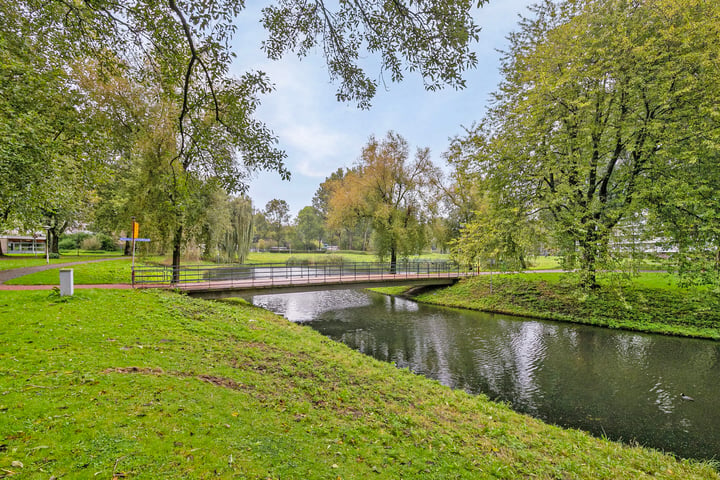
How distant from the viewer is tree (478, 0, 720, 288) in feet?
34.9

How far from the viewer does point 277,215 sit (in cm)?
7394

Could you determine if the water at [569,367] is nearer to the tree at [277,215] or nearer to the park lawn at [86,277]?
the park lawn at [86,277]

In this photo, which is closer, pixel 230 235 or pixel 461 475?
pixel 461 475

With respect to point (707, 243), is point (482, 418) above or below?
below

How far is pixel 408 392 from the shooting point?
6.18 m

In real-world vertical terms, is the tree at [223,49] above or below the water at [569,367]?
above

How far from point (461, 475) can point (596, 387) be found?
647 cm

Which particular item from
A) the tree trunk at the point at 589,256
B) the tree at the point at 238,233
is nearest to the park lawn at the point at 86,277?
the tree at the point at 238,233

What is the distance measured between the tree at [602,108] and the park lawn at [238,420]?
934 cm

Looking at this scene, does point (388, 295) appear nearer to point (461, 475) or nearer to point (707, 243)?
point (707, 243)

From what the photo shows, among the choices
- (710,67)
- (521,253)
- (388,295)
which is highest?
(710,67)

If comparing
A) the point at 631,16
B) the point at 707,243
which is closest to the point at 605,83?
the point at 631,16

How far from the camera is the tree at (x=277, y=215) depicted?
7241 centimetres

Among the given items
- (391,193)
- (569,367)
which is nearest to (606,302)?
(569,367)
